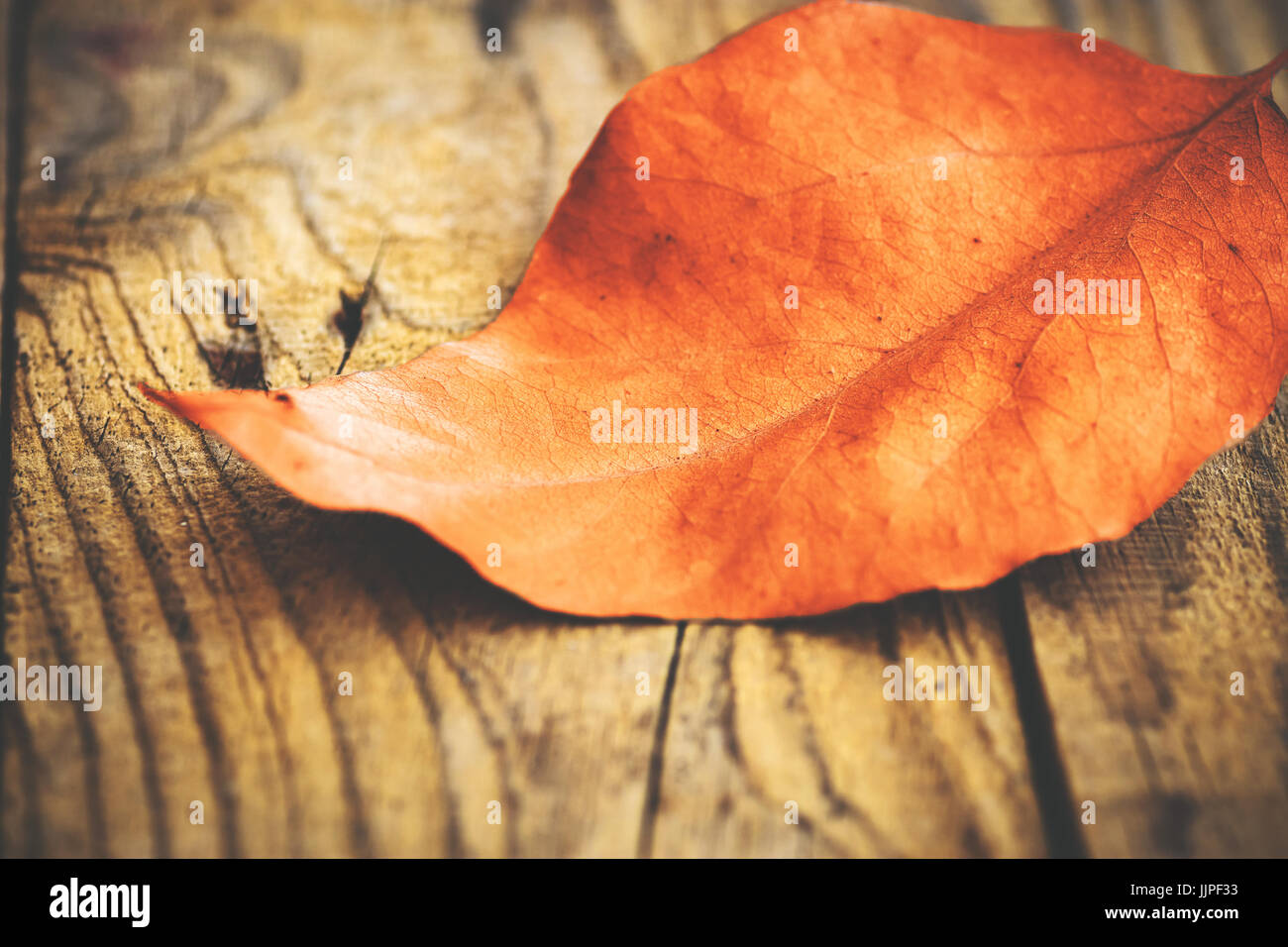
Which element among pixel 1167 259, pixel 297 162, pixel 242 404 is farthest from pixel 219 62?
pixel 1167 259

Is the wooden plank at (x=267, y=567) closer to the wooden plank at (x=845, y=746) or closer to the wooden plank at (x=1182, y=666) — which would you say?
the wooden plank at (x=845, y=746)

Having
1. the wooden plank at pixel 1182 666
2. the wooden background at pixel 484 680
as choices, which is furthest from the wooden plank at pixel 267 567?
the wooden plank at pixel 1182 666

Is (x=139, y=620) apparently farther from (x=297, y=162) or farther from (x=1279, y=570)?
(x=1279, y=570)

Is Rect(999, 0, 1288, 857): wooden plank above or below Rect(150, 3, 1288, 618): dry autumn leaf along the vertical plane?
below

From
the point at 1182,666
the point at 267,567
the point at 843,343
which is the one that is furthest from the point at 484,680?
the point at 1182,666

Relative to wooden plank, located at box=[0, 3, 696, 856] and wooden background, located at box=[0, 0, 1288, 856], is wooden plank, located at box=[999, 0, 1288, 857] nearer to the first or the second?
wooden background, located at box=[0, 0, 1288, 856]

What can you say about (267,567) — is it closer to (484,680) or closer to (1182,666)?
(484,680)

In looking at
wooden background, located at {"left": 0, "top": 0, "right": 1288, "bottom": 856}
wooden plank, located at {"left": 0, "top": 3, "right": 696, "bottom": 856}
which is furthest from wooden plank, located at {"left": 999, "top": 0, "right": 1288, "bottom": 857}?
wooden plank, located at {"left": 0, "top": 3, "right": 696, "bottom": 856}

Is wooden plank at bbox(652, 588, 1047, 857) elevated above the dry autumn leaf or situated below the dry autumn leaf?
below
